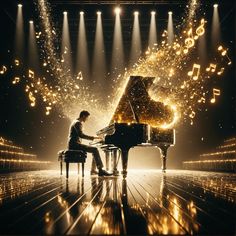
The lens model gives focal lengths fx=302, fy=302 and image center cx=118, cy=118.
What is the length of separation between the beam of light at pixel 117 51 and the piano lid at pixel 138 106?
17.2ft

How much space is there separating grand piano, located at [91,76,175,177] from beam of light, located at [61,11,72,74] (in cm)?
586

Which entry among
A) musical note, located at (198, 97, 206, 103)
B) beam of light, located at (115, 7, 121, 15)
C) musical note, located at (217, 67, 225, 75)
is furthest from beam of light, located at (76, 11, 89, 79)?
musical note, located at (217, 67, 225, 75)

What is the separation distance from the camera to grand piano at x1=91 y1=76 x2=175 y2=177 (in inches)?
190

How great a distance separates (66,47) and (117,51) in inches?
70.9

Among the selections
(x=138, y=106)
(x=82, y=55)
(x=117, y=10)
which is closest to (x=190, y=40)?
(x=117, y=10)

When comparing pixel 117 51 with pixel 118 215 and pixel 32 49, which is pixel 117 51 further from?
pixel 118 215

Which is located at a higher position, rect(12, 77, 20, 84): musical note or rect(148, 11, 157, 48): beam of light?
rect(148, 11, 157, 48): beam of light

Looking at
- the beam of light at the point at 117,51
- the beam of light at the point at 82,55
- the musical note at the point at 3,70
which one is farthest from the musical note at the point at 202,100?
the musical note at the point at 3,70

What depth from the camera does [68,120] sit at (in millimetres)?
11367

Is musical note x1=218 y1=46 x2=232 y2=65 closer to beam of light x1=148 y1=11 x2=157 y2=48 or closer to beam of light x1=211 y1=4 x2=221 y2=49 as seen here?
beam of light x1=211 y1=4 x2=221 y2=49

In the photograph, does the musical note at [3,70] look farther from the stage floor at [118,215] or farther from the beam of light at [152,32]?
the stage floor at [118,215]

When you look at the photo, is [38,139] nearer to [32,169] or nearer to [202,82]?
[32,169]

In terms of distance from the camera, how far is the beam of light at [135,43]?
9938 mm

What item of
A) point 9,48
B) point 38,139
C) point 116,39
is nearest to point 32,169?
point 38,139
